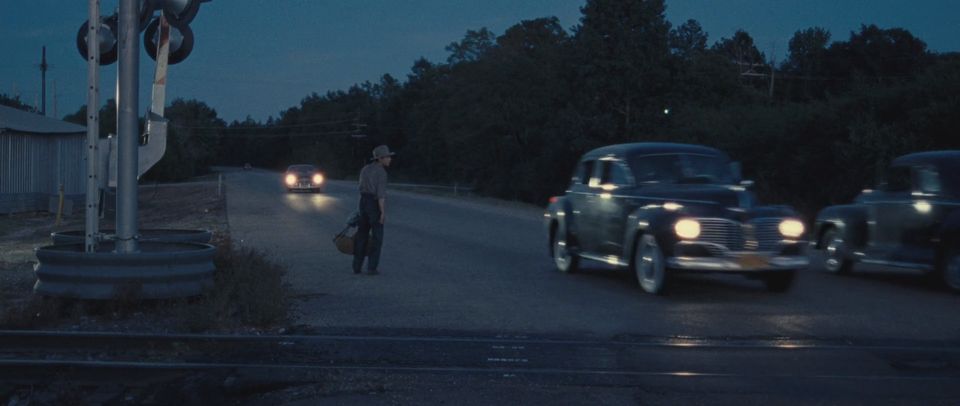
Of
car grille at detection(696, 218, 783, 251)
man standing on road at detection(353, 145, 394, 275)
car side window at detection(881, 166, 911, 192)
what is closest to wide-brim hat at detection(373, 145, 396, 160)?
man standing on road at detection(353, 145, 394, 275)

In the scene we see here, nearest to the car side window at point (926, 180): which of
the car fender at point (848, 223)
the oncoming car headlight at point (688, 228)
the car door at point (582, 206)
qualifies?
the car fender at point (848, 223)

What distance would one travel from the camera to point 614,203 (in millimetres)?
13828

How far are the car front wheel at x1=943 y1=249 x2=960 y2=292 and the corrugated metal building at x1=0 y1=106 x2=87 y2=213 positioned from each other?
27.4 meters

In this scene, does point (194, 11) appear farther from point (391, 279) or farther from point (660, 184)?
point (660, 184)

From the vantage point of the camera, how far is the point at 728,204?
488 inches

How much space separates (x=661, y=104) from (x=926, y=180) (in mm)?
42149

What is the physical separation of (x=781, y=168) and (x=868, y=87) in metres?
3.77

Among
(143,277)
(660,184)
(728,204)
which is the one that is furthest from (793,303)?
(143,277)

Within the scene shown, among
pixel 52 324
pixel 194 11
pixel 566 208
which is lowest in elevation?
pixel 52 324

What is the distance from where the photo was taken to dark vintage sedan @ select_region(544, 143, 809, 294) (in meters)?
12.1

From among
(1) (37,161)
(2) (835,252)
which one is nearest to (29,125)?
(1) (37,161)

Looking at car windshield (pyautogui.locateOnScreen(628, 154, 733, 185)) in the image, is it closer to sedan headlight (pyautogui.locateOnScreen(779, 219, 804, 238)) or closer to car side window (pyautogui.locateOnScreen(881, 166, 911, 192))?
sedan headlight (pyautogui.locateOnScreen(779, 219, 804, 238))

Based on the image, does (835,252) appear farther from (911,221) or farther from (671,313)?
(671,313)

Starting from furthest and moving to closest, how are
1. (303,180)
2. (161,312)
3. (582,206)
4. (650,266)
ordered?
1. (303,180)
2. (582,206)
3. (650,266)
4. (161,312)
